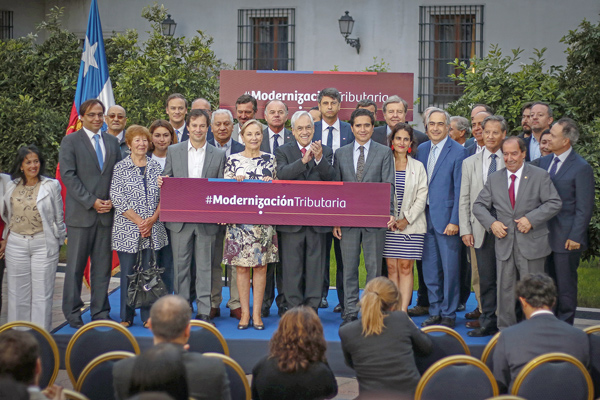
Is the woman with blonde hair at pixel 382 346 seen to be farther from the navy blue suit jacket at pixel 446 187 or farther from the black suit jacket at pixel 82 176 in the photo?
the black suit jacket at pixel 82 176

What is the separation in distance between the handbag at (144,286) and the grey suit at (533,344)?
323cm

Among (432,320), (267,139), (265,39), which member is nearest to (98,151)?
(267,139)

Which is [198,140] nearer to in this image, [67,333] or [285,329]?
[67,333]

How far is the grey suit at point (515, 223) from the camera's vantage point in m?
5.84

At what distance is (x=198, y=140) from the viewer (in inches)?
247

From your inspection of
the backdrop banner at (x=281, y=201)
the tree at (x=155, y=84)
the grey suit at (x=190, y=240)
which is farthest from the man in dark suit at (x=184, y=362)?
the tree at (x=155, y=84)

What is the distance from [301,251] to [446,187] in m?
1.47

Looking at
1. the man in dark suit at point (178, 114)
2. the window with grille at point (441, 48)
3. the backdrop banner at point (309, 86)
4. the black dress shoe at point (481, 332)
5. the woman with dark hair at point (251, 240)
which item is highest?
the window with grille at point (441, 48)

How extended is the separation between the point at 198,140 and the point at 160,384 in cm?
355

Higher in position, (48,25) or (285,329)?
(48,25)

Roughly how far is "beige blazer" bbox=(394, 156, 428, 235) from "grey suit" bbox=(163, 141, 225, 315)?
170 cm

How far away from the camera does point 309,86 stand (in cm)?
766

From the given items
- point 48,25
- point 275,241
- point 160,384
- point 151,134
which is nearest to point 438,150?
point 275,241

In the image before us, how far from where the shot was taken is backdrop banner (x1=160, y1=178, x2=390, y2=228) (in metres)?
5.96
